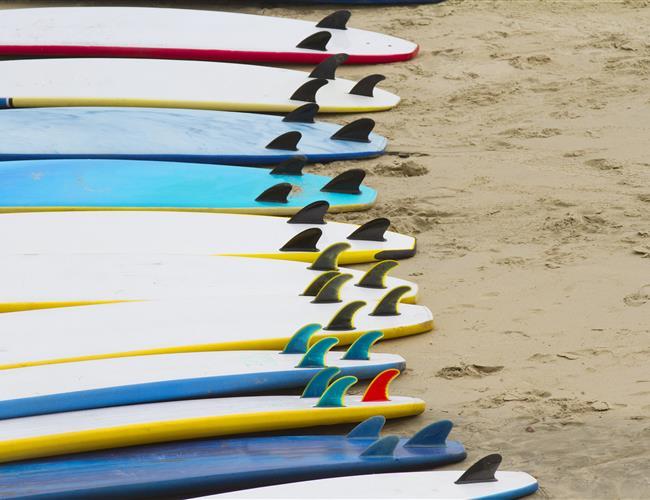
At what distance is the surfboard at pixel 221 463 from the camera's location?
3.21m

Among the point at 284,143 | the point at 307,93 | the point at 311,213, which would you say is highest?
the point at 307,93

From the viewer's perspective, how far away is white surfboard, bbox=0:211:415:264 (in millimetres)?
4645

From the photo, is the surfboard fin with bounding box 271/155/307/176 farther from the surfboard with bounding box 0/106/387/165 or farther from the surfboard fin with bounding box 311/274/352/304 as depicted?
the surfboard fin with bounding box 311/274/352/304

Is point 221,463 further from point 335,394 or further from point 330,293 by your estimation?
point 330,293

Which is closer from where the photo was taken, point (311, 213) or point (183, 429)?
point (183, 429)

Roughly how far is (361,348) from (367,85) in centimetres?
277

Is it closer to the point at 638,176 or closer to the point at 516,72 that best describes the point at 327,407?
the point at 638,176

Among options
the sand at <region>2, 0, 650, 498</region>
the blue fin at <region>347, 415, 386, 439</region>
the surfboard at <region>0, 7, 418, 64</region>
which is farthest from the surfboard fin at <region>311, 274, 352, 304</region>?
the surfboard at <region>0, 7, 418, 64</region>

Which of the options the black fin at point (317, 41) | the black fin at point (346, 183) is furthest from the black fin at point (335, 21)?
the black fin at point (346, 183)

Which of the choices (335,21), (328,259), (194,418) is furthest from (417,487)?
(335,21)

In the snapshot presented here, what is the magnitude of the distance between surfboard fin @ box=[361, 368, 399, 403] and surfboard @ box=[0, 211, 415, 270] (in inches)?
38.3

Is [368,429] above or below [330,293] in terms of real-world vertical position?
below

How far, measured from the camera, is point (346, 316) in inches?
163

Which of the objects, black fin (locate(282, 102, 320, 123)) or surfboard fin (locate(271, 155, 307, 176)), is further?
black fin (locate(282, 102, 320, 123))
